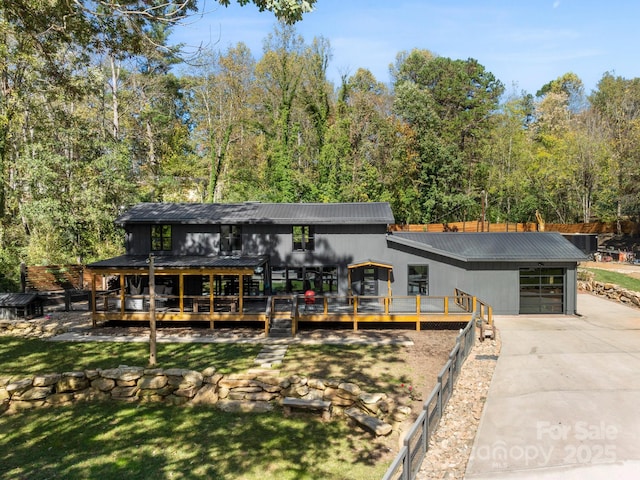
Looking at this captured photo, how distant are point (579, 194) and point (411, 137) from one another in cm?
1956

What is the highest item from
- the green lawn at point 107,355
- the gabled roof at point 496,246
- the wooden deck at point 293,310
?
the gabled roof at point 496,246

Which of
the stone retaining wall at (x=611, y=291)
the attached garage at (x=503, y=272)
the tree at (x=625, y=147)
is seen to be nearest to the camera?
the attached garage at (x=503, y=272)

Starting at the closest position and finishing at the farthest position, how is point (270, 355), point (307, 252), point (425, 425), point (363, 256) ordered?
point (425, 425) → point (270, 355) → point (363, 256) → point (307, 252)

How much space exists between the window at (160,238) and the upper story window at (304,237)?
6487mm

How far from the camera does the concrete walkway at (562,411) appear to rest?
6836mm

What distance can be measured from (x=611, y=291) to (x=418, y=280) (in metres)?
12.0

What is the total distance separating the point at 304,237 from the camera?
21.8 meters

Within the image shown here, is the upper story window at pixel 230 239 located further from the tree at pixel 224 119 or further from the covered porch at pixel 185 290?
the tree at pixel 224 119

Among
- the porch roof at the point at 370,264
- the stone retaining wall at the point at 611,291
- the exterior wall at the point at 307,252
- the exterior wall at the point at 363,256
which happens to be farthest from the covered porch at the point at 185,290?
the stone retaining wall at the point at 611,291

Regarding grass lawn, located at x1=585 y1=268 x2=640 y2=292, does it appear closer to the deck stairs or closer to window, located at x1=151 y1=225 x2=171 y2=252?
the deck stairs

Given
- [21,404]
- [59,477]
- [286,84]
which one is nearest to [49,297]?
[21,404]

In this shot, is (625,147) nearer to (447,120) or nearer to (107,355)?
(447,120)

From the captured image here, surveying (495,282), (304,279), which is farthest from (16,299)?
(495,282)

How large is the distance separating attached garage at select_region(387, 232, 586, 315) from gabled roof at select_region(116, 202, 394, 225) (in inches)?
80.5
